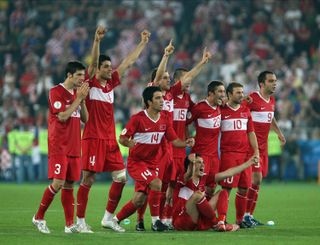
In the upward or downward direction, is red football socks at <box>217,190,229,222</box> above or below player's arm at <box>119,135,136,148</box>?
below

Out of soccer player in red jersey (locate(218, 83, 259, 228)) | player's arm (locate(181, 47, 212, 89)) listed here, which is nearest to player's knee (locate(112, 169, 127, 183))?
soccer player in red jersey (locate(218, 83, 259, 228))

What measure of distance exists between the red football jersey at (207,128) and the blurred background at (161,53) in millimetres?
14433

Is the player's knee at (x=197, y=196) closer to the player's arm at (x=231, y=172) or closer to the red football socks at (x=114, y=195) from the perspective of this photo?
the player's arm at (x=231, y=172)

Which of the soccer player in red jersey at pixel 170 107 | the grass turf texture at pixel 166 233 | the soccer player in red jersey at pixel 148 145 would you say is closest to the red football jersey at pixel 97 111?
the soccer player in red jersey at pixel 148 145

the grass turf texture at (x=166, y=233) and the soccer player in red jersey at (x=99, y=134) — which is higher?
the soccer player in red jersey at (x=99, y=134)

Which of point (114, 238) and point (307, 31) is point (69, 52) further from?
point (114, 238)

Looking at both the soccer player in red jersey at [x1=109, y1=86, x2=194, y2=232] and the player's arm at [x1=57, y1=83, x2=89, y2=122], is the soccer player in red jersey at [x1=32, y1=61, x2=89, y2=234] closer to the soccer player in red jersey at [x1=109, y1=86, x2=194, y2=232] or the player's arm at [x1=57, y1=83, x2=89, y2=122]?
the player's arm at [x1=57, y1=83, x2=89, y2=122]

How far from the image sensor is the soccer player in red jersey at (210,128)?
1512 centimetres

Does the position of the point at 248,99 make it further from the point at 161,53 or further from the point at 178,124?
the point at 161,53

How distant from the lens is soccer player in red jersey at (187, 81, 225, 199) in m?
15.1

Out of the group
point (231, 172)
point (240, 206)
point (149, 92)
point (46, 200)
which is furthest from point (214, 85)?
point (46, 200)

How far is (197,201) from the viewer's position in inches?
572

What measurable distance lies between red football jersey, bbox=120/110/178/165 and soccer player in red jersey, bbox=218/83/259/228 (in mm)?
1184

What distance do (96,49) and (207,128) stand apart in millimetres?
2476
